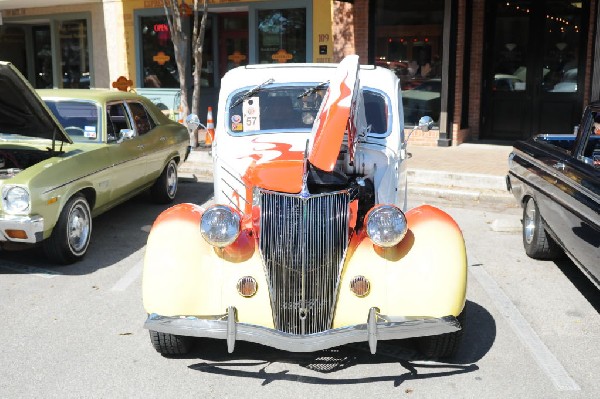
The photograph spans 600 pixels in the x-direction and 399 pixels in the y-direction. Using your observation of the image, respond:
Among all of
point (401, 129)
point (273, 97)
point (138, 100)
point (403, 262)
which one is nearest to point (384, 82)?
point (401, 129)

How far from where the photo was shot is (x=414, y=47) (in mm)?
13250

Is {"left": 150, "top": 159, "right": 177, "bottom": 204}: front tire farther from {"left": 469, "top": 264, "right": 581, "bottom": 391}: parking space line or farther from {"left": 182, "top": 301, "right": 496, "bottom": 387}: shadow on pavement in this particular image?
{"left": 182, "top": 301, "right": 496, "bottom": 387}: shadow on pavement

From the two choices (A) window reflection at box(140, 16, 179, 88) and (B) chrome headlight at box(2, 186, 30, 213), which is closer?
(B) chrome headlight at box(2, 186, 30, 213)

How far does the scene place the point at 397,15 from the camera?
1337cm

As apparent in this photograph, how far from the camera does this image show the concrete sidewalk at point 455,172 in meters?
9.43

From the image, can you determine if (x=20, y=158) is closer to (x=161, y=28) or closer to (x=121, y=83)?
(x=121, y=83)

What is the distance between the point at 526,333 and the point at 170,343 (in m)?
2.55

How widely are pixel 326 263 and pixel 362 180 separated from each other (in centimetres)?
104

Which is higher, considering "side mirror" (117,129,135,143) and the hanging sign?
the hanging sign

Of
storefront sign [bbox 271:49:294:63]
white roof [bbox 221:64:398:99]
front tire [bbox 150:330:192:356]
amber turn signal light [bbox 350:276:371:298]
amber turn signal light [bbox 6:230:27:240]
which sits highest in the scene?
storefront sign [bbox 271:49:294:63]

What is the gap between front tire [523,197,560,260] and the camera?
630 cm

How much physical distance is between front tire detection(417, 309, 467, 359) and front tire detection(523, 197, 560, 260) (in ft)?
8.00

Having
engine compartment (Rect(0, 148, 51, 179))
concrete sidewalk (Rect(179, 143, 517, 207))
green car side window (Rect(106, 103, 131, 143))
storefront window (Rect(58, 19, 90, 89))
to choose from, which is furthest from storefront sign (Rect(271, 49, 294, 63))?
engine compartment (Rect(0, 148, 51, 179))

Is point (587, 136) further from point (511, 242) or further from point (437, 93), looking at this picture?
point (437, 93)
